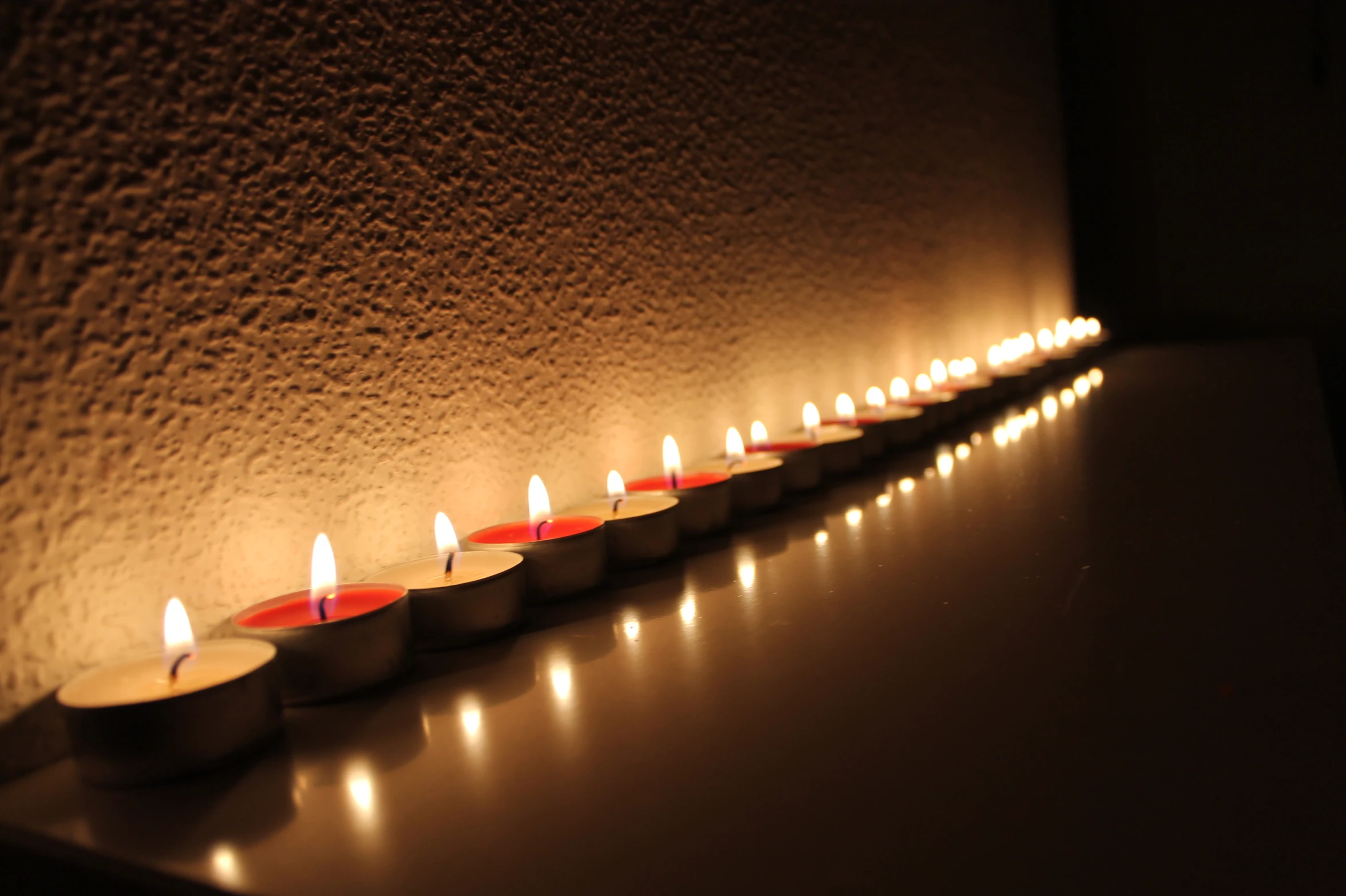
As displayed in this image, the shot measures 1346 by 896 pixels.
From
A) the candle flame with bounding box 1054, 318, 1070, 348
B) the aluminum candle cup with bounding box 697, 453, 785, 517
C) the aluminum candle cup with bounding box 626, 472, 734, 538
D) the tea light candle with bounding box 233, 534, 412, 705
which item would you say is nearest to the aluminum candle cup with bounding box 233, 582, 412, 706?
the tea light candle with bounding box 233, 534, 412, 705

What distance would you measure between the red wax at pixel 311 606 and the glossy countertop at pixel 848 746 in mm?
62

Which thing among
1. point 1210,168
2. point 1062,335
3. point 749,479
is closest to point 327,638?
point 749,479

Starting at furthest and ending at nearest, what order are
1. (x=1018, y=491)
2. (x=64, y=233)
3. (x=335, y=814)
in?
(x=1018, y=491)
(x=64, y=233)
(x=335, y=814)

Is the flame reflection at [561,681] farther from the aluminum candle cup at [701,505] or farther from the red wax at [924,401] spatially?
the red wax at [924,401]

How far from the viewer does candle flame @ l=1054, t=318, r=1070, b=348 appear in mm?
2570

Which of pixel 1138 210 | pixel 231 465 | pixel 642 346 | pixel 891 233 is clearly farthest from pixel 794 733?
pixel 1138 210

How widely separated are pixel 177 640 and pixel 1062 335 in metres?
2.56

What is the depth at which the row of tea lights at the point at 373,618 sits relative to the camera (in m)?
0.52

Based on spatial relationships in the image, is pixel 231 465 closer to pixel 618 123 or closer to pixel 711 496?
pixel 711 496

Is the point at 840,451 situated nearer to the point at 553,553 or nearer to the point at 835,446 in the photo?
the point at 835,446

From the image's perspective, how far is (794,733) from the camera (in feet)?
1.68

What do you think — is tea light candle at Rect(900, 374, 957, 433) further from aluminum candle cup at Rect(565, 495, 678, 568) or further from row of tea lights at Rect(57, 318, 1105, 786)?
aluminum candle cup at Rect(565, 495, 678, 568)

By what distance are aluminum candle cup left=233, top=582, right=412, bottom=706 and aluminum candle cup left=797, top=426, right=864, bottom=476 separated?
2.32 feet

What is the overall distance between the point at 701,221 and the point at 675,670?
82cm
